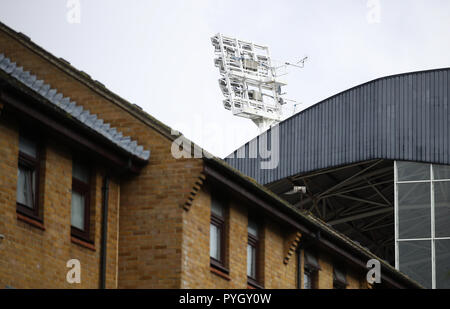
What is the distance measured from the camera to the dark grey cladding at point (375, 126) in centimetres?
4650

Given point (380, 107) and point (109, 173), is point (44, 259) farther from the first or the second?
point (380, 107)

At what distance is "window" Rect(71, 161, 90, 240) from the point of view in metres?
21.5

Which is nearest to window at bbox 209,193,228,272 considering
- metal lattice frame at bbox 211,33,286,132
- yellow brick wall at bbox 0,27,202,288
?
yellow brick wall at bbox 0,27,202,288

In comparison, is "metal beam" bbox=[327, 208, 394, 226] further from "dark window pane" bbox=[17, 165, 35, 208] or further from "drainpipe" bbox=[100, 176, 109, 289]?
"dark window pane" bbox=[17, 165, 35, 208]

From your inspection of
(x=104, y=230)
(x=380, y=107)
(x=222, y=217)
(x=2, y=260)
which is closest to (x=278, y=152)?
(x=380, y=107)

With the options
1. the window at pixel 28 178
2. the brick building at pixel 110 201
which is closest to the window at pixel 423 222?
the brick building at pixel 110 201

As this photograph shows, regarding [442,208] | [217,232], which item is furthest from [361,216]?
[217,232]

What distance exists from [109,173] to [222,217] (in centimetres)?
348

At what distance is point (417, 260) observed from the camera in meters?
45.3

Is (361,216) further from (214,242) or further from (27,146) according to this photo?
(27,146)

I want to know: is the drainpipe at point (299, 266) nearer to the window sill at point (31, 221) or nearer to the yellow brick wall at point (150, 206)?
the yellow brick wall at point (150, 206)

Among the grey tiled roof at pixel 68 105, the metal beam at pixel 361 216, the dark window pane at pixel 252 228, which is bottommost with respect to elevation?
the dark window pane at pixel 252 228

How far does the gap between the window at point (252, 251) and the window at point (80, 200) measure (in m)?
5.65
